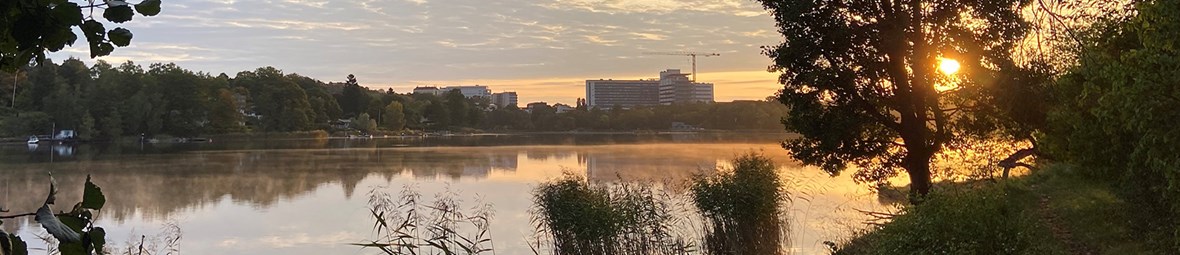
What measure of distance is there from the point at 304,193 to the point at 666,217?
1341cm

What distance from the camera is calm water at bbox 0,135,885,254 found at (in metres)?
13.1

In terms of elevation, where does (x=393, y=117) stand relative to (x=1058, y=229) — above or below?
above

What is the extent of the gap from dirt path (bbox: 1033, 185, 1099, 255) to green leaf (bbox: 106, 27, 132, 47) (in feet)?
29.4

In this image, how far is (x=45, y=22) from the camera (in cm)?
118

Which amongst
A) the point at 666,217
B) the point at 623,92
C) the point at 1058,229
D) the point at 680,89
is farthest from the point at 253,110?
the point at 623,92

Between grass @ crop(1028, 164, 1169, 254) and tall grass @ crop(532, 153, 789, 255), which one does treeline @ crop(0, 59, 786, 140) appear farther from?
tall grass @ crop(532, 153, 789, 255)

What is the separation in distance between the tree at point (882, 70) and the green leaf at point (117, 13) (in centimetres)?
991

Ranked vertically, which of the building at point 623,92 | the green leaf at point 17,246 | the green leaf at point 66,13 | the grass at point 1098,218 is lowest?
the grass at point 1098,218

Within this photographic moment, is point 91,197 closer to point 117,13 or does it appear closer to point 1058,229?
point 117,13

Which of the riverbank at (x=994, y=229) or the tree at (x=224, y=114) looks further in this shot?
the tree at (x=224, y=114)

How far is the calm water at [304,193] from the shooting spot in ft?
43.0

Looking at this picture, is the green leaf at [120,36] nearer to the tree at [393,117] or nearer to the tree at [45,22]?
the tree at [45,22]

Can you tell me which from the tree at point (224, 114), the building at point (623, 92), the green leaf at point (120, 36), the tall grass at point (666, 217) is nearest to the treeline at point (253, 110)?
the tree at point (224, 114)

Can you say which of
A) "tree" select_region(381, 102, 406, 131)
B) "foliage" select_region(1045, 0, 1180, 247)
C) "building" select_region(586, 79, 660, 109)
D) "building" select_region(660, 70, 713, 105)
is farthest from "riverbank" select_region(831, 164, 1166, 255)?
"building" select_region(586, 79, 660, 109)
